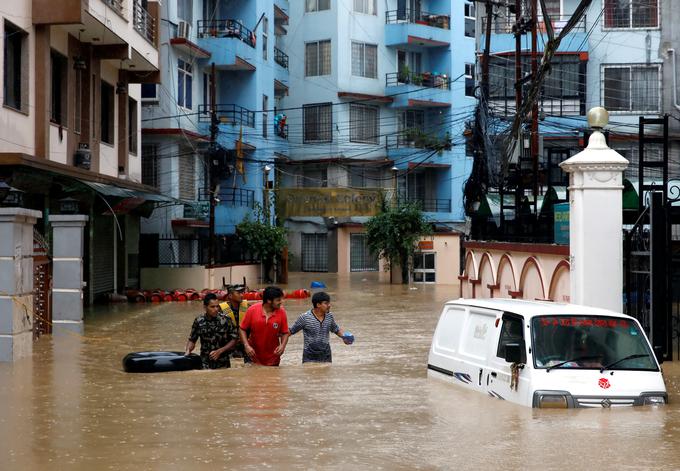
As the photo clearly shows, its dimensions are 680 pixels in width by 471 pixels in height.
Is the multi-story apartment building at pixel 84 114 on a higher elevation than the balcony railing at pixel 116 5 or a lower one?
lower

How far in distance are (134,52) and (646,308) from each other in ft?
65.6

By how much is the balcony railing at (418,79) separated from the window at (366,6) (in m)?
3.42

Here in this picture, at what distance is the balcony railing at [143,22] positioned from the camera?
3300 cm

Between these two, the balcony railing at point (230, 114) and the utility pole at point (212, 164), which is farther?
the balcony railing at point (230, 114)

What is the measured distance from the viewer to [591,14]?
45562 millimetres

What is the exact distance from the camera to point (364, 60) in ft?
192

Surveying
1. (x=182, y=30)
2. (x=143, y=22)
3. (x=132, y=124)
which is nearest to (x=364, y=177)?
(x=182, y=30)

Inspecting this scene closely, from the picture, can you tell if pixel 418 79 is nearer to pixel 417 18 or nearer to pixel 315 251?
pixel 417 18

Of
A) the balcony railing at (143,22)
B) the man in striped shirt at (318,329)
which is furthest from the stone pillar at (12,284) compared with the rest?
the balcony railing at (143,22)

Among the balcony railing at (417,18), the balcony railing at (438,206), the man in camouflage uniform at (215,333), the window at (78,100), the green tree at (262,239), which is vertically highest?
the balcony railing at (417,18)

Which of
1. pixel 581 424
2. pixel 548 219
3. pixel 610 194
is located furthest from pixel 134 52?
pixel 581 424

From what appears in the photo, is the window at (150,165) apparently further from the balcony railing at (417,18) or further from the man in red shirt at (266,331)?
the man in red shirt at (266,331)

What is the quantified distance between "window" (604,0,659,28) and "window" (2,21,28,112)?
24.8m

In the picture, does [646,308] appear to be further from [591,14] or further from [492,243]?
[591,14]
